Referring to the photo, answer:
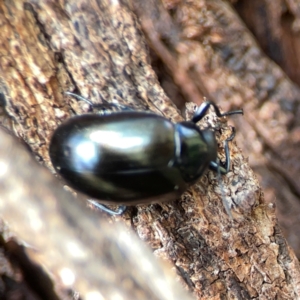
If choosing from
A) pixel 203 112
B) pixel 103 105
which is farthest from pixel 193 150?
pixel 103 105

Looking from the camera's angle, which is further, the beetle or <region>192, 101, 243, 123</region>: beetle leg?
<region>192, 101, 243, 123</region>: beetle leg

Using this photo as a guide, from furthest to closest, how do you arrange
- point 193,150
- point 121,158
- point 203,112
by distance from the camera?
point 203,112, point 193,150, point 121,158

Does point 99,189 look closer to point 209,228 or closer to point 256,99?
point 209,228

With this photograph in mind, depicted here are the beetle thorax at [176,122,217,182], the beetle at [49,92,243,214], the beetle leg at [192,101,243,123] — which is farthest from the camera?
the beetle leg at [192,101,243,123]

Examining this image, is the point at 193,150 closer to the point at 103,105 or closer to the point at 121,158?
the point at 121,158

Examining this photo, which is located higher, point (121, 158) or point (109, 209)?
point (121, 158)

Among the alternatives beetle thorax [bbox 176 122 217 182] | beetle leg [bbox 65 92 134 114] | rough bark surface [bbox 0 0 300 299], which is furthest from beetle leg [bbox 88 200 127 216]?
beetle leg [bbox 65 92 134 114]

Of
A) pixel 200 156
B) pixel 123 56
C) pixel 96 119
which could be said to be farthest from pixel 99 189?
pixel 123 56

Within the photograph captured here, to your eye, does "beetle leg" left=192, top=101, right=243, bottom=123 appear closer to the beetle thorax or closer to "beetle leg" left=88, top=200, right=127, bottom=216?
the beetle thorax

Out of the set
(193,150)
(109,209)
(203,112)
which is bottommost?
(109,209)
